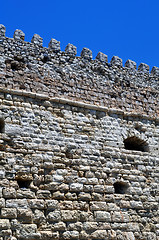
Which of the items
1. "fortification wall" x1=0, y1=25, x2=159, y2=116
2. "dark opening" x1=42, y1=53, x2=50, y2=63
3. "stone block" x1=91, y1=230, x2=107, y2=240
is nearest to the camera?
"stone block" x1=91, y1=230, x2=107, y2=240

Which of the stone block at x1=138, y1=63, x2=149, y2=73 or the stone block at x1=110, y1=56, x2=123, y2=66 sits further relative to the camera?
the stone block at x1=138, y1=63, x2=149, y2=73

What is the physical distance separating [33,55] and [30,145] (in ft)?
7.85

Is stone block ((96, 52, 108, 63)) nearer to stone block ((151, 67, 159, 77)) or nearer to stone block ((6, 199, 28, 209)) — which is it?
stone block ((151, 67, 159, 77))

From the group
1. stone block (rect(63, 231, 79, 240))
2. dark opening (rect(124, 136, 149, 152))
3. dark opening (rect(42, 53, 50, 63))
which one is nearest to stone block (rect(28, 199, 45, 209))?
stone block (rect(63, 231, 79, 240))

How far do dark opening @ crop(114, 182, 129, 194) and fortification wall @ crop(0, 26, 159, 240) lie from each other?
0.02m

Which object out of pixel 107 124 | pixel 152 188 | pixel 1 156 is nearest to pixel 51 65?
pixel 107 124

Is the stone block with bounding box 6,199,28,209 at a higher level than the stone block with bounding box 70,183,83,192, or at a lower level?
lower

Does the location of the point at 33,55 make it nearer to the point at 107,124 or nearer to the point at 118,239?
the point at 107,124

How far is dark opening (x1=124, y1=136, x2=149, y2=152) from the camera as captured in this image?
29.0 ft

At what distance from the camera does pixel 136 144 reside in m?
9.09

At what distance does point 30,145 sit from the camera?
7.12 metres

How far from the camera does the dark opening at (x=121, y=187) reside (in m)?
7.99

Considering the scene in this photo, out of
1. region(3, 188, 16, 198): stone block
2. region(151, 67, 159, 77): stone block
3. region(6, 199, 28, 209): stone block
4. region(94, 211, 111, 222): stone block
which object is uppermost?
region(151, 67, 159, 77): stone block

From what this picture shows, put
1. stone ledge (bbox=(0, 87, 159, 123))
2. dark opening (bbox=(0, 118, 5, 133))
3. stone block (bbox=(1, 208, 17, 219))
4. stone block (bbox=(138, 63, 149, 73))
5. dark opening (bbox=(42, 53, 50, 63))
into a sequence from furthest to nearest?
stone block (bbox=(138, 63, 149, 73)) < dark opening (bbox=(42, 53, 50, 63)) < stone ledge (bbox=(0, 87, 159, 123)) < dark opening (bbox=(0, 118, 5, 133)) < stone block (bbox=(1, 208, 17, 219))
